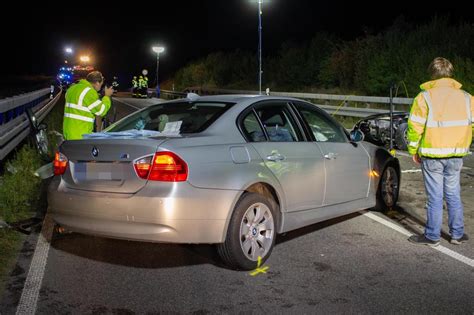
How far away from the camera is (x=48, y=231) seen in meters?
6.33

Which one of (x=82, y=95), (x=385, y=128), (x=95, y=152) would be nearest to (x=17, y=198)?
(x=82, y=95)

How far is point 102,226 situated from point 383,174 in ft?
→ 11.7

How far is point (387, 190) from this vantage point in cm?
726

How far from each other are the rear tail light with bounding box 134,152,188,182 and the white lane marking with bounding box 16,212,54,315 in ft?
3.91

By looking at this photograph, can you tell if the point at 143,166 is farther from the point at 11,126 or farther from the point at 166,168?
the point at 11,126

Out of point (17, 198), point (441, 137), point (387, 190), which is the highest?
point (441, 137)

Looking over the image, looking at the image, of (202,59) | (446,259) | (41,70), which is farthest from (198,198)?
(41,70)

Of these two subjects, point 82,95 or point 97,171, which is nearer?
point 97,171

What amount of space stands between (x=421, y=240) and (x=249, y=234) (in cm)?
193

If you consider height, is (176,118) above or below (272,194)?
above

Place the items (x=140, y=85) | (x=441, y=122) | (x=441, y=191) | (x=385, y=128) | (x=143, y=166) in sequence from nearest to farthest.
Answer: (x=143, y=166) → (x=441, y=122) → (x=441, y=191) → (x=385, y=128) → (x=140, y=85)

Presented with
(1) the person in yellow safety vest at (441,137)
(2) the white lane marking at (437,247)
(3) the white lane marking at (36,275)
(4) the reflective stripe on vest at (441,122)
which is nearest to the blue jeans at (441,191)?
(1) the person in yellow safety vest at (441,137)

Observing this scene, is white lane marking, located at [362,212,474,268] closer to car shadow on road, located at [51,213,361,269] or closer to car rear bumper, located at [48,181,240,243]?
car shadow on road, located at [51,213,361,269]

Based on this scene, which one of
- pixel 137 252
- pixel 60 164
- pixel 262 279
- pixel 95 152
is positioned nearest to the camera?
pixel 262 279
